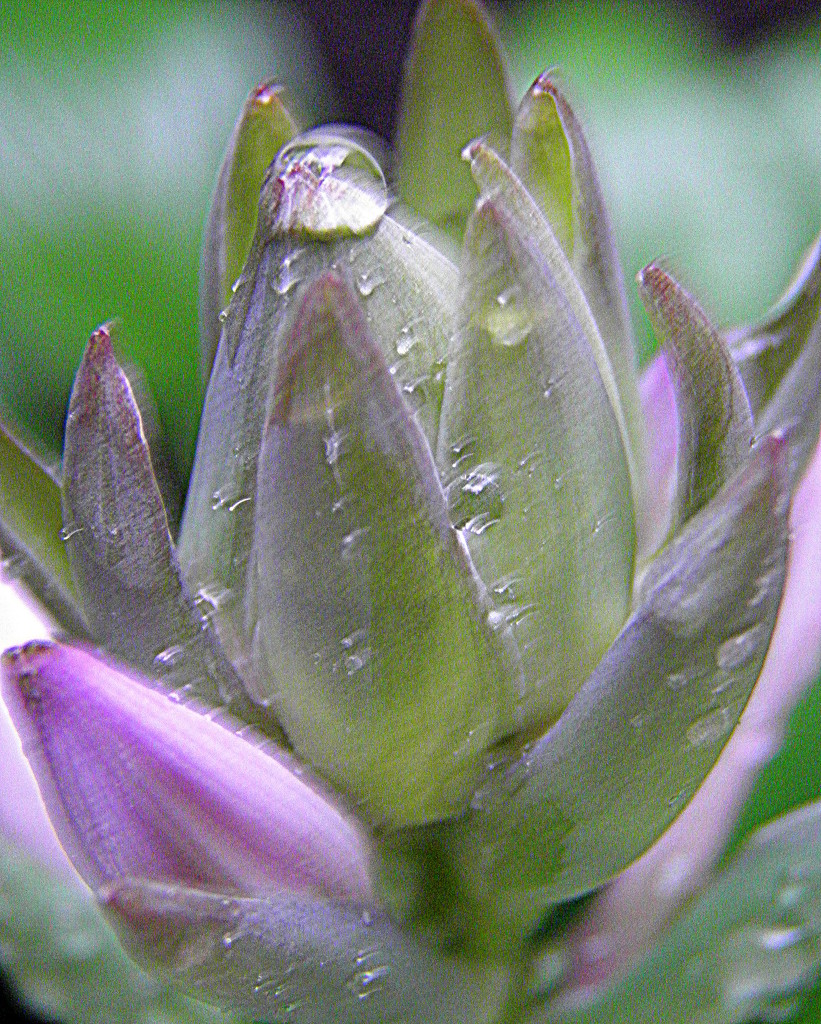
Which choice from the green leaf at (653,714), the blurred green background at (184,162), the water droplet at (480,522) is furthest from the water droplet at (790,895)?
the blurred green background at (184,162)

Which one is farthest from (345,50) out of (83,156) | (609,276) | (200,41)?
(609,276)

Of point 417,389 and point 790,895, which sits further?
point 790,895

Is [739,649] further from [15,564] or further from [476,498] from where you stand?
[15,564]

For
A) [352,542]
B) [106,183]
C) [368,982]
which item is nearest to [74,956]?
[368,982]

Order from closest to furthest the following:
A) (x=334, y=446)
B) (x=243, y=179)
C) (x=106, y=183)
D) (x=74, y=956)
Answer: (x=334, y=446) → (x=243, y=179) → (x=74, y=956) → (x=106, y=183)

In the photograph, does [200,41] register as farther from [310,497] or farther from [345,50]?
[310,497]

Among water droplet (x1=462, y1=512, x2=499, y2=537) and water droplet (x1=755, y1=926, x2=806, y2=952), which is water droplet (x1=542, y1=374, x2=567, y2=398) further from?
water droplet (x1=755, y1=926, x2=806, y2=952)

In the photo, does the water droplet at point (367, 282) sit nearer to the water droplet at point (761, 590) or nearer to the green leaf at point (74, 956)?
the water droplet at point (761, 590)
